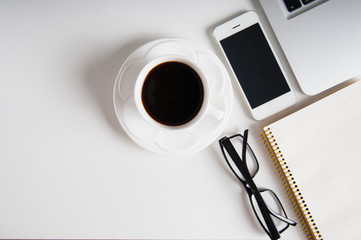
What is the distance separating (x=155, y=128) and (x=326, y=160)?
356mm

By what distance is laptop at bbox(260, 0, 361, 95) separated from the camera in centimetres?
59

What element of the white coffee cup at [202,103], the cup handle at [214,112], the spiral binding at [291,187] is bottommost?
the spiral binding at [291,187]

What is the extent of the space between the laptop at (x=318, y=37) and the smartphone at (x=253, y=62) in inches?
1.2

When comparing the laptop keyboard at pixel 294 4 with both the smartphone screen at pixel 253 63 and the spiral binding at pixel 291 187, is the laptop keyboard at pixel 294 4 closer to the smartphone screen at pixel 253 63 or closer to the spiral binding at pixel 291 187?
the smartphone screen at pixel 253 63

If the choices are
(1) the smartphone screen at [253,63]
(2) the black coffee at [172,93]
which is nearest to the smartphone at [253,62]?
(1) the smartphone screen at [253,63]

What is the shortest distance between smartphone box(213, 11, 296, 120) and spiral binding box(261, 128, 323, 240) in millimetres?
53

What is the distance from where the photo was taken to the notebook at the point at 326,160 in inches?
23.8

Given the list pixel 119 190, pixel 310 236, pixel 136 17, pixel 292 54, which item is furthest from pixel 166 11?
pixel 310 236

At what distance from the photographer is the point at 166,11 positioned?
23.5 inches

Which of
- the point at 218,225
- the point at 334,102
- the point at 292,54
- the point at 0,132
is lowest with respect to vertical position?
the point at 218,225

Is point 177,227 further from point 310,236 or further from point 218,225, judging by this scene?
point 310,236

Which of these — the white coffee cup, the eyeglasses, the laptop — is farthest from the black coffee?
the laptop

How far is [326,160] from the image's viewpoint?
61 centimetres

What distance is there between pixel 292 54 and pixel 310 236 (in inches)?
15.0
